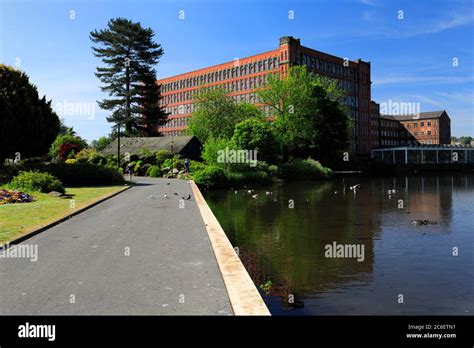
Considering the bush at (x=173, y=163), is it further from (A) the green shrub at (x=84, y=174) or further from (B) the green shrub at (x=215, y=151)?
(A) the green shrub at (x=84, y=174)

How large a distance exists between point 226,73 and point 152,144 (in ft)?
178

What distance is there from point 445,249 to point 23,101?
110 ft

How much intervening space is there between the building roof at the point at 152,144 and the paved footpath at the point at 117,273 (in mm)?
45392

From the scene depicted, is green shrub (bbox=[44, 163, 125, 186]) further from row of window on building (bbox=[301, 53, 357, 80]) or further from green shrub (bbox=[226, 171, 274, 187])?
row of window on building (bbox=[301, 53, 357, 80])

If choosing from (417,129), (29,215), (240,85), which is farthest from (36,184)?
(417,129)

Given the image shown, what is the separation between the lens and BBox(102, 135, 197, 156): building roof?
60250 millimetres

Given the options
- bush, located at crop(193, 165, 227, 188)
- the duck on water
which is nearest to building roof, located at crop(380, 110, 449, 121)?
bush, located at crop(193, 165, 227, 188)

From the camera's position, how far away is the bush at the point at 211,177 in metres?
42.4

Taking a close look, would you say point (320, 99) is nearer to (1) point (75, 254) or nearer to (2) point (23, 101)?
(2) point (23, 101)

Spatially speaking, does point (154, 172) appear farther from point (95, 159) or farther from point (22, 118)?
point (22, 118)

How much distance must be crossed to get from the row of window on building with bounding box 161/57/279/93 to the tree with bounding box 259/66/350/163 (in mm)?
31445

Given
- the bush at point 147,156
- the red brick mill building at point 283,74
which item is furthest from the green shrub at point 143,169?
the red brick mill building at point 283,74

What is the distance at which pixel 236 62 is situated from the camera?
359ft
